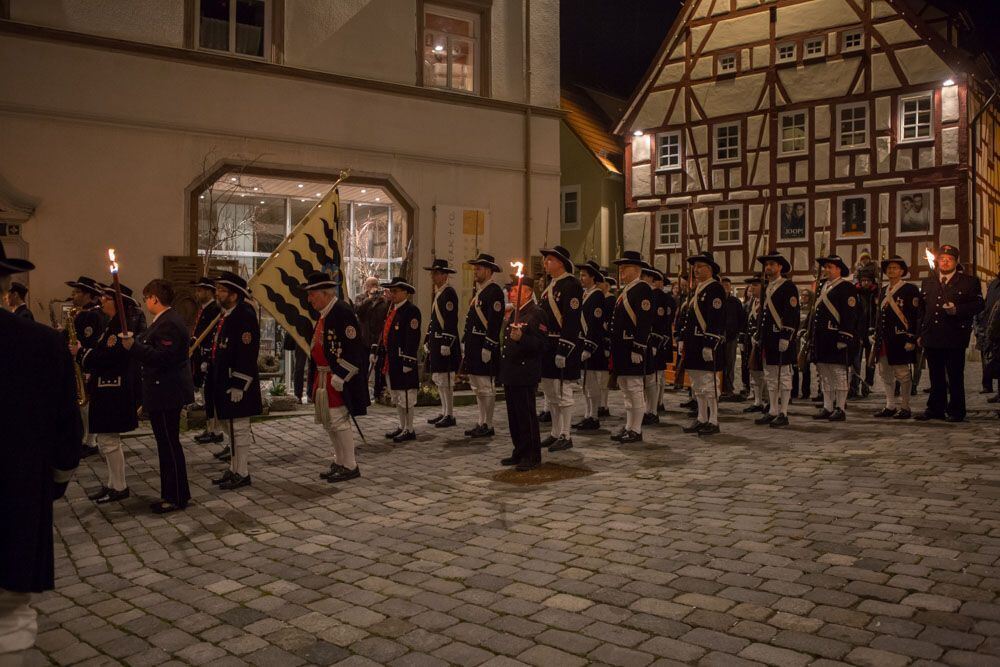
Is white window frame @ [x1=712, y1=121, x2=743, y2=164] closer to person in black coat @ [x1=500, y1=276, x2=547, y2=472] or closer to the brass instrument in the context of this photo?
person in black coat @ [x1=500, y1=276, x2=547, y2=472]

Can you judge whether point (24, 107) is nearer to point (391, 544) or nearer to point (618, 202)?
point (391, 544)

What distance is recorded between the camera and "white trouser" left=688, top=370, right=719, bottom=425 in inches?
424

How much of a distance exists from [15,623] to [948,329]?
11.3 metres

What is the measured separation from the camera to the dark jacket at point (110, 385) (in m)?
7.27

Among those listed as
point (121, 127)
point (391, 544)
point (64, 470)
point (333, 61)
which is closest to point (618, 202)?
point (333, 61)

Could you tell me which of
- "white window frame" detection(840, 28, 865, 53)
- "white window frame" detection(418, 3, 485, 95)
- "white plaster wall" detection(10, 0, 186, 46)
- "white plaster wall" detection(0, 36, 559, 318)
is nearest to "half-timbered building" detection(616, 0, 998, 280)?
"white window frame" detection(840, 28, 865, 53)

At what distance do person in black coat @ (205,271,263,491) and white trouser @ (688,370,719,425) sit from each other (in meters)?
5.69

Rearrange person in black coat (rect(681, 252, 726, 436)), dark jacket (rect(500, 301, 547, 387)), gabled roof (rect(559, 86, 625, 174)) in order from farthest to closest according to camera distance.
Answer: gabled roof (rect(559, 86, 625, 174)) < person in black coat (rect(681, 252, 726, 436)) < dark jacket (rect(500, 301, 547, 387))

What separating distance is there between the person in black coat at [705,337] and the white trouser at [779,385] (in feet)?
3.83

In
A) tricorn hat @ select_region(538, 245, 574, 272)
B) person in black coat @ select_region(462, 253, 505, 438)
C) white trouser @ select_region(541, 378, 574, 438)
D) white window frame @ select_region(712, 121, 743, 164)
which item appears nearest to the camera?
tricorn hat @ select_region(538, 245, 574, 272)

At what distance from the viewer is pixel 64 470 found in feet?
10.8

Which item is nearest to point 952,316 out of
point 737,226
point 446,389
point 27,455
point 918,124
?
point 446,389

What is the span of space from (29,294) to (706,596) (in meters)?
11.7

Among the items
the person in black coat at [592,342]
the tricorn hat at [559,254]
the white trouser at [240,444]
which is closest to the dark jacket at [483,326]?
the person in black coat at [592,342]
